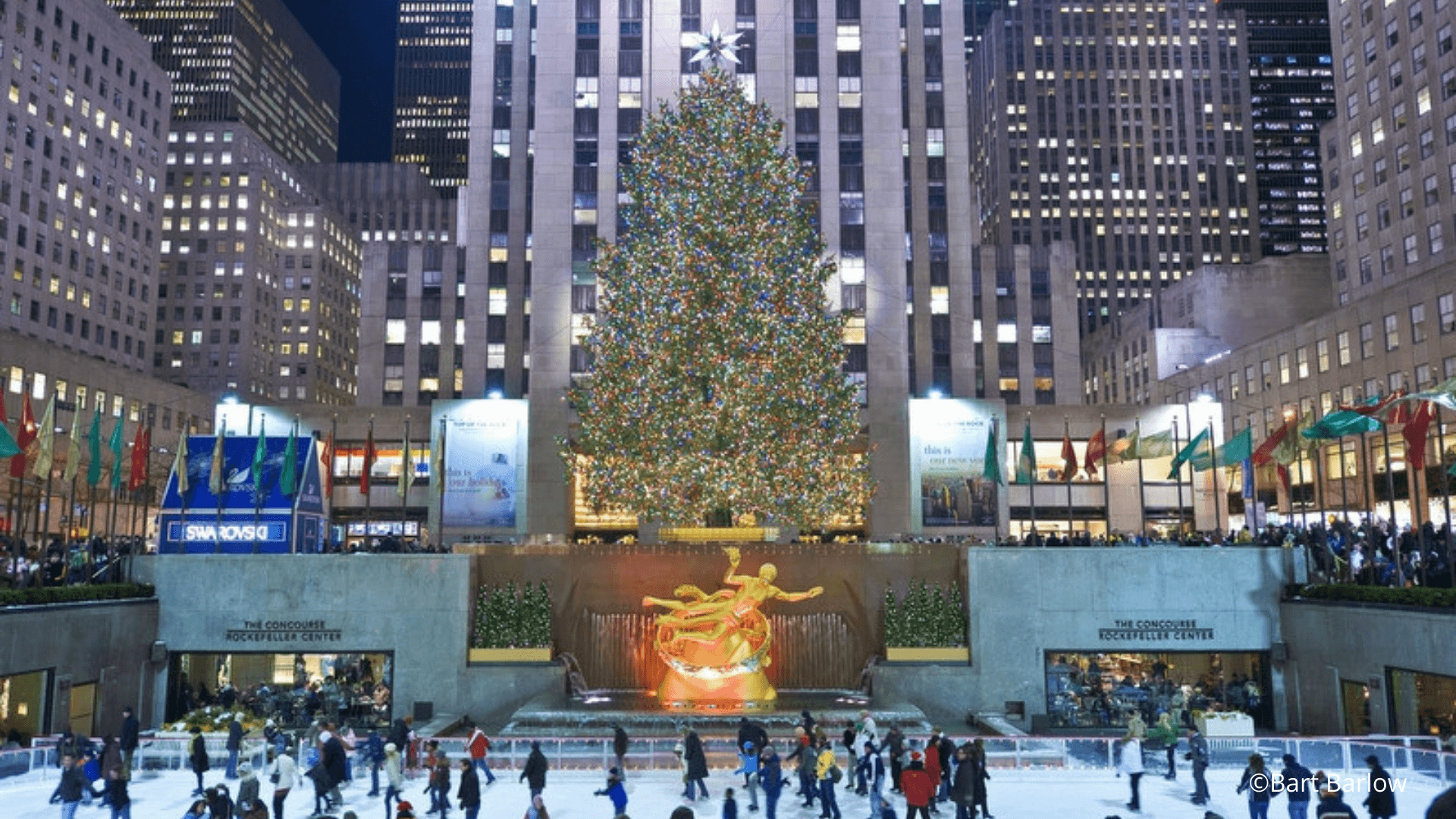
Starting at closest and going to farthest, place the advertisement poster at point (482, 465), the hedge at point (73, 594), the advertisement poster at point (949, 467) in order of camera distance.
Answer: the hedge at point (73, 594), the advertisement poster at point (482, 465), the advertisement poster at point (949, 467)

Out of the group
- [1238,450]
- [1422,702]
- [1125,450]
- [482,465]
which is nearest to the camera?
[1422,702]

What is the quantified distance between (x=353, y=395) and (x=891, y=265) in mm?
122605

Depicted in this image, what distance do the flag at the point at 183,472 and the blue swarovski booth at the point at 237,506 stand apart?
0.18ft

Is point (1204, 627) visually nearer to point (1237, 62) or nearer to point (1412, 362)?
point (1412, 362)

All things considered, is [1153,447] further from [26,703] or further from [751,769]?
[26,703]

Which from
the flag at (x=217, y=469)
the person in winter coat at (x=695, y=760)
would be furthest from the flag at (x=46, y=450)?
the person in winter coat at (x=695, y=760)

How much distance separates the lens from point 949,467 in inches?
2301

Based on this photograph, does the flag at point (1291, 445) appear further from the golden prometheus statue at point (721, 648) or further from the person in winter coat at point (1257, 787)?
the person in winter coat at point (1257, 787)

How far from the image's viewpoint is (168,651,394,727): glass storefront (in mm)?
33562

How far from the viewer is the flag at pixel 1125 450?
129 feet

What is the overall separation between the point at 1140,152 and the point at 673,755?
15351 centimetres

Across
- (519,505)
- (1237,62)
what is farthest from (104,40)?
(1237,62)

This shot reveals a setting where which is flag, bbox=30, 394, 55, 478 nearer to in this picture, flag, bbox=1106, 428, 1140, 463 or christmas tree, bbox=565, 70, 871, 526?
christmas tree, bbox=565, 70, 871, 526

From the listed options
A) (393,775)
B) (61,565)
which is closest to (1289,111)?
(61,565)
